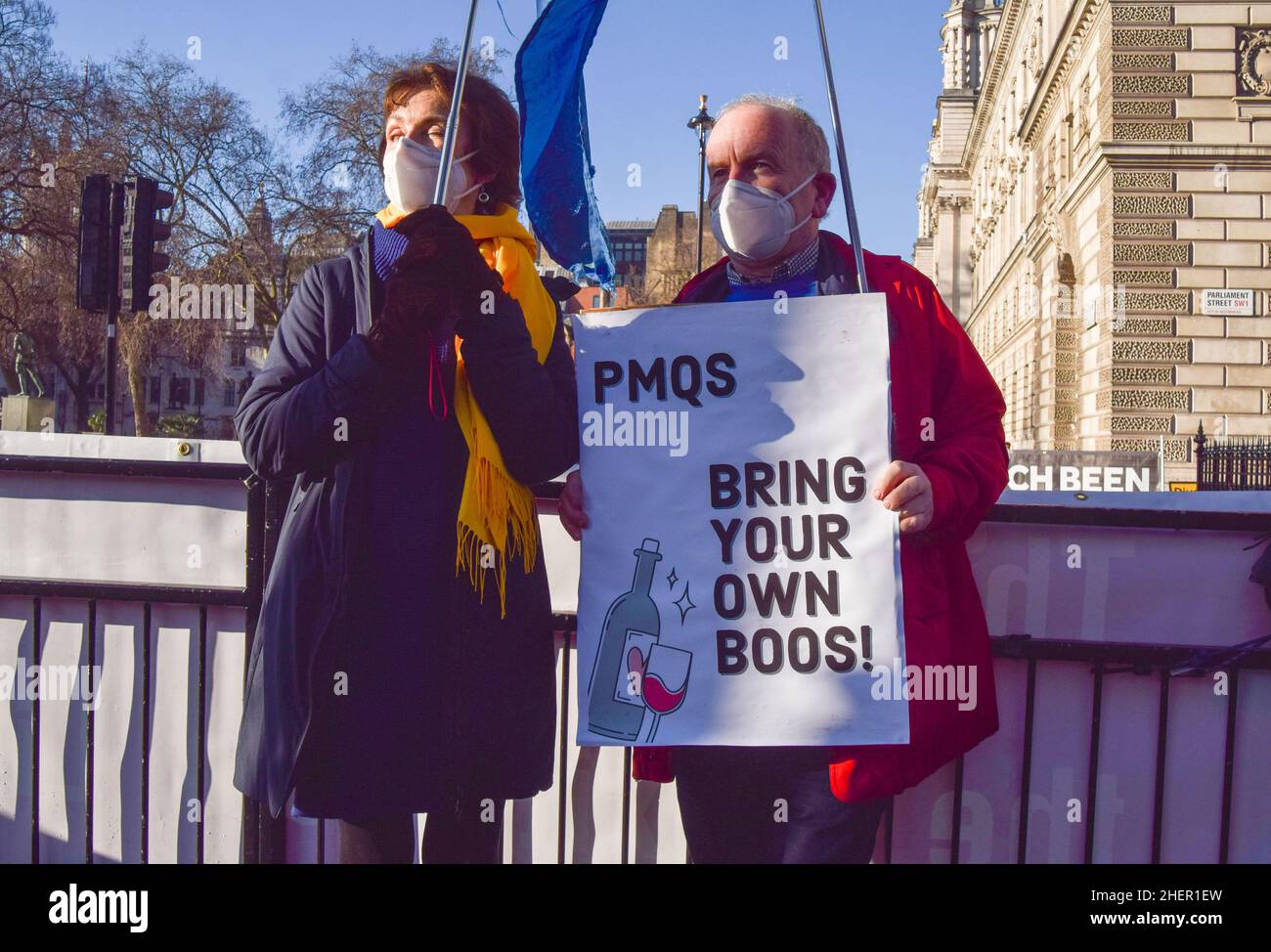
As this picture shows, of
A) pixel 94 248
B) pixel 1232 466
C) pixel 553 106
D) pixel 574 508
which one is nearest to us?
pixel 574 508

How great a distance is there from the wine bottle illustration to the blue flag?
1.04 meters

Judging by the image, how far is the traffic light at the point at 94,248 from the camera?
12266 millimetres

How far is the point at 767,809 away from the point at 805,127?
5.05 feet

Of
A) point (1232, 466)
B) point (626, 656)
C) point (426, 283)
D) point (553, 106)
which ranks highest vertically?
point (553, 106)

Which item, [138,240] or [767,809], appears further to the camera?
[138,240]

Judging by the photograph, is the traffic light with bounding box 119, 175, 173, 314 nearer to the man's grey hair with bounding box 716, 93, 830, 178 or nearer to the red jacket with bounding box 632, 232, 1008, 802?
the man's grey hair with bounding box 716, 93, 830, 178

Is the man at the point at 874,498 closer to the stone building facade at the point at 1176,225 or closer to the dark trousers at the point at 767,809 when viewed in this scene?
the dark trousers at the point at 767,809

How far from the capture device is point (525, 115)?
107 inches

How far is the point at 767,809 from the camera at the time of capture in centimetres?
235

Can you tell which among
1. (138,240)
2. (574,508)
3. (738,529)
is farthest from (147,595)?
(138,240)

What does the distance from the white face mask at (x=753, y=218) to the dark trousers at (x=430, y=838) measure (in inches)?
52.9

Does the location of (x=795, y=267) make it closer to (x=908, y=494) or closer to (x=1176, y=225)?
(x=908, y=494)

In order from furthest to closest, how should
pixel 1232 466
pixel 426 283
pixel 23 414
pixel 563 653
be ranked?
pixel 1232 466 → pixel 23 414 → pixel 563 653 → pixel 426 283
